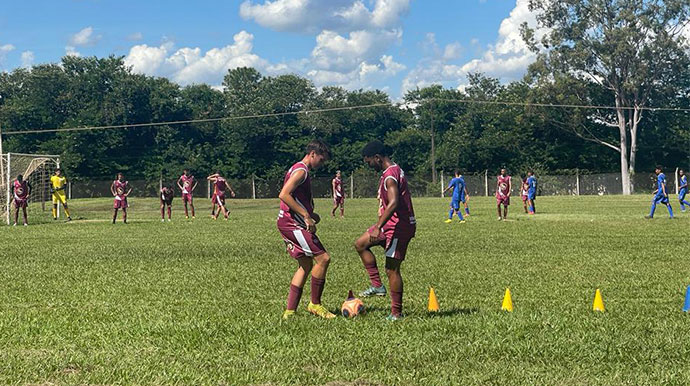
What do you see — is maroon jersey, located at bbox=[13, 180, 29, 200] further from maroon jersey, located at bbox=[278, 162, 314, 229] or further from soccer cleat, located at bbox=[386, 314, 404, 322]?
soccer cleat, located at bbox=[386, 314, 404, 322]

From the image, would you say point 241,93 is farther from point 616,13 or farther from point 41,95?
point 616,13

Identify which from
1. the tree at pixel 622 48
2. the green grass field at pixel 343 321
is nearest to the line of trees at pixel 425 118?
the tree at pixel 622 48

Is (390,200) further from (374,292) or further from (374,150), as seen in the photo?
(374,292)

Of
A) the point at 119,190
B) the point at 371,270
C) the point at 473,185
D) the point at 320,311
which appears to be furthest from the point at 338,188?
the point at 473,185

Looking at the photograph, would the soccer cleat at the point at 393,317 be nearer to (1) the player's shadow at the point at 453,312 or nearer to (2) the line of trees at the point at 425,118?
(1) the player's shadow at the point at 453,312

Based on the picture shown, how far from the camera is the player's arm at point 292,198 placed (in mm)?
7734

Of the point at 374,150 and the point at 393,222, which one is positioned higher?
the point at 374,150

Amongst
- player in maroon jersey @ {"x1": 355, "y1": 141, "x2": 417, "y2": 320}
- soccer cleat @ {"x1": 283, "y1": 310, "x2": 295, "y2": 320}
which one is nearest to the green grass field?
soccer cleat @ {"x1": 283, "y1": 310, "x2": 295, "y2": 320}

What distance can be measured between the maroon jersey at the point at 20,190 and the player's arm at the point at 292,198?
21.4 metres

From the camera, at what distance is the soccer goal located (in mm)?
28616

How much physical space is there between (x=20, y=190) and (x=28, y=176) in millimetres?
5614

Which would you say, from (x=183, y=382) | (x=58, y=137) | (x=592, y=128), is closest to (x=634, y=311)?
(x=183, y=382)

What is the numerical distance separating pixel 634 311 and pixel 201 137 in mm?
74202

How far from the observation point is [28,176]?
31.3m
